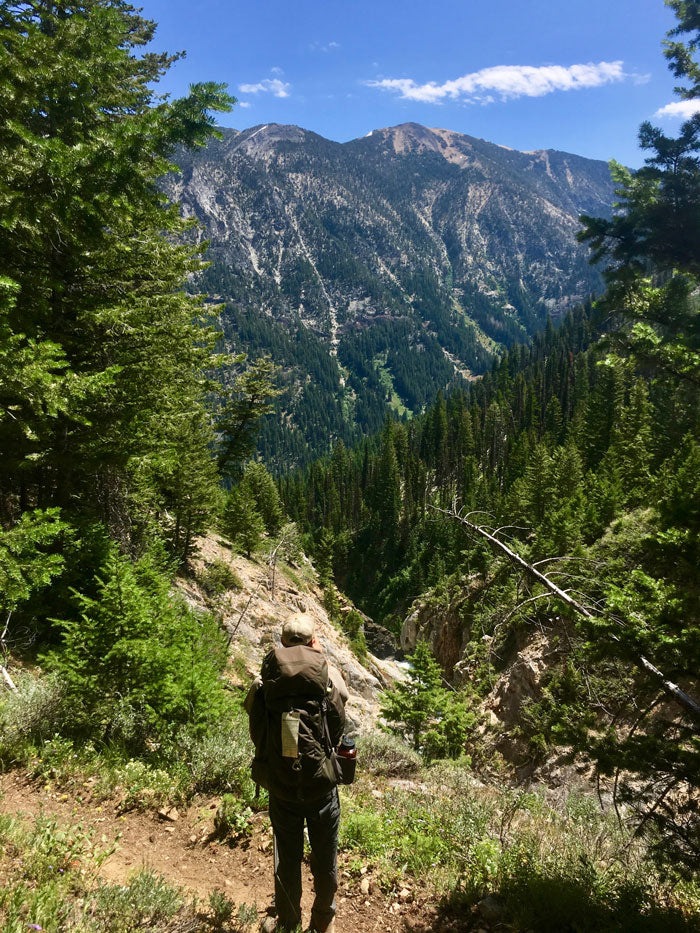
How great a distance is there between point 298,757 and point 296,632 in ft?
2.83

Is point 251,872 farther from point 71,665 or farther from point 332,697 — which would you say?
point 71,665

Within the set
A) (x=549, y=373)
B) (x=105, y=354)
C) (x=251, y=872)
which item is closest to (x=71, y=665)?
(x=251, y=872)

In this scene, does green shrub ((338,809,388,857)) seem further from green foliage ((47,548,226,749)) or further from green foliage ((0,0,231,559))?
green foliage ((0,0,231,559))

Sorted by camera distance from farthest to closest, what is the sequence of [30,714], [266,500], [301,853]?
[266,500] < [30,714] < [301,853]

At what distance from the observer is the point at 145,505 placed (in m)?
13.0

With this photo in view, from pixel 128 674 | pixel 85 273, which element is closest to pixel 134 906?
pixel 128 674

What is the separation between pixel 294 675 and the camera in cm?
354

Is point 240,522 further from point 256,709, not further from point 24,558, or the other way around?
point 256,709

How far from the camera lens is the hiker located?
3514 mm

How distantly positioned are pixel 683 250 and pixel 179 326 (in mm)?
9845

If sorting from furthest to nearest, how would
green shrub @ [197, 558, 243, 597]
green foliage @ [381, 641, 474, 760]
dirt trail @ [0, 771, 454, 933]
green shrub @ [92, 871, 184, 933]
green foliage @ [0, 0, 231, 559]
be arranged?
1. green shrub @ [197, 558, 243, 597]
2. green foliage @ [381, 641, 474, 760]
3. green foliage @ [0, 0, 231, 559]
4. dirt trail @ [0, 771, 454, 933]
5. green shrub @ [92, 871, 184, 933]

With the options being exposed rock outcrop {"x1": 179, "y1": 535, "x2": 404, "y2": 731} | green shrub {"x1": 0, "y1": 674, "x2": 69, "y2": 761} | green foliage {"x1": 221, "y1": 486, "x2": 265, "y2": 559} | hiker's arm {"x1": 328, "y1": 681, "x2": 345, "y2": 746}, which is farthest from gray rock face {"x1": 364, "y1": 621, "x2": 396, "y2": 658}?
hiker's arm {"x1": 328, "y1": 681, "x2": 345, "y2": 746}

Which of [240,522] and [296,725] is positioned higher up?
[296,725]

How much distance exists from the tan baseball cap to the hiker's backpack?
0.11 metres
